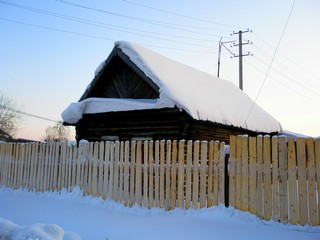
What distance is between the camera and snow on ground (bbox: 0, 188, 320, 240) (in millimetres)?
5538

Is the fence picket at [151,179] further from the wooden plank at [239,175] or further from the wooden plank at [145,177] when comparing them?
the wooden plank at [239,175]

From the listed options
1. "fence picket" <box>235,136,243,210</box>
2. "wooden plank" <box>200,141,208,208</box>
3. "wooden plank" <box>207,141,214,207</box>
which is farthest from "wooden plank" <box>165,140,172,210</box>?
"fence picket" <box>235,136,243,210</box>

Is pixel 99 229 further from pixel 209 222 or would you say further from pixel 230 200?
pixel 230 200

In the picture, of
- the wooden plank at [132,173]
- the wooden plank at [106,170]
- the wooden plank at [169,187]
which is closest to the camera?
Answer: the wooden plank at [169,187]

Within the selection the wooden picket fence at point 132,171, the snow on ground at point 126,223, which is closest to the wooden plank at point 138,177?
the wooden picket fence at point 132,171

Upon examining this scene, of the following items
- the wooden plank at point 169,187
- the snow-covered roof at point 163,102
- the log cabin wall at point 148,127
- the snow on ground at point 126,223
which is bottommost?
the snow on ground at point 126,223

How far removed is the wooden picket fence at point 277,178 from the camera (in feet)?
20.4

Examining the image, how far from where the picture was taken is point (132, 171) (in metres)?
8.50

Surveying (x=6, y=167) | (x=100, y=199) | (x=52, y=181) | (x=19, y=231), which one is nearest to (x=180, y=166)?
(x=100, y=199)

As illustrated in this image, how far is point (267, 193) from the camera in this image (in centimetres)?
661

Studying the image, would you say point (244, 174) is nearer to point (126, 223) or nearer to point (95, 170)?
point (126, 223)

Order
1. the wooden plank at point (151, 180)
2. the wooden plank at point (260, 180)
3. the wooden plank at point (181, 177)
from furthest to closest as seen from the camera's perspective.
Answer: the wooden plank at point (151, 180)
the wooden plank at point (181, 177)
the wooden plank at point (260, 180)

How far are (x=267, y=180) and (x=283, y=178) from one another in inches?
12.9

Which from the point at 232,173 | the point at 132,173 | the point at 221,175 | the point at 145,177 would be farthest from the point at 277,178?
the point at 132,173
